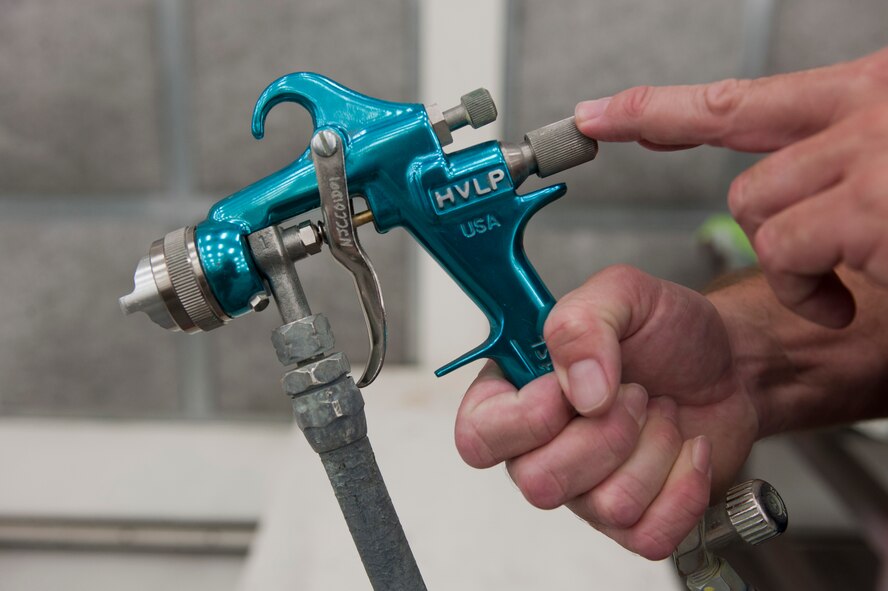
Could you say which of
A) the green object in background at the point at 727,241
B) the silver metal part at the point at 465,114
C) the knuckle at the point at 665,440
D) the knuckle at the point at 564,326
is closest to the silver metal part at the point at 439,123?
the silver metal part at the point at 465,114

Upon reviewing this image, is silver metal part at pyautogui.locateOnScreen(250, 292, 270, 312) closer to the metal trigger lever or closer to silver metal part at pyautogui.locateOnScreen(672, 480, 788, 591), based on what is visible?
the metal trigger lever

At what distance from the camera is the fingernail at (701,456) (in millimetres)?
429

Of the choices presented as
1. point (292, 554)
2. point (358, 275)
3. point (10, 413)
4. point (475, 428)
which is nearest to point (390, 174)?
point (358, 275)

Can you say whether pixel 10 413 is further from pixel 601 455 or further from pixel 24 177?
pixel 601 455

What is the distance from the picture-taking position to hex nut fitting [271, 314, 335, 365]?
35 cm

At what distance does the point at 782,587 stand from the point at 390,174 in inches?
21.7

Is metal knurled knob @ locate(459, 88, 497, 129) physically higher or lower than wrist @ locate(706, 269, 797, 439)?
higher

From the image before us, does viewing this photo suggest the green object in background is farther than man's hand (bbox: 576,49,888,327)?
Yes

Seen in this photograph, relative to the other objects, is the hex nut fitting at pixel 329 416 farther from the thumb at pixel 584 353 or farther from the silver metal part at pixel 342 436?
the thumb at pixel 584 353

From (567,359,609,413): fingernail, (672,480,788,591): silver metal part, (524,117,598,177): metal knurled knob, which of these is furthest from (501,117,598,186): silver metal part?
(672,480,788,591): silver metal part

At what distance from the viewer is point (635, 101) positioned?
1.25 feet

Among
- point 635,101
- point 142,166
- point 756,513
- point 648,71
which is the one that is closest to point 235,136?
point 142,166

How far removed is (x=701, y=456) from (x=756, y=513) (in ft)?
0.19

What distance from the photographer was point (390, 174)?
0.36 m
